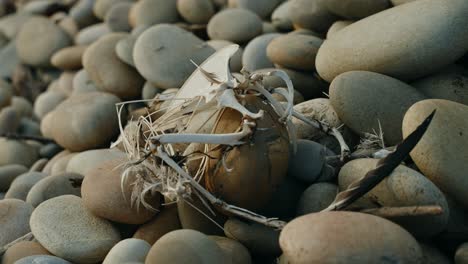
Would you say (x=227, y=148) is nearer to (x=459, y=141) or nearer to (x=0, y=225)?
(x=459, y=141)

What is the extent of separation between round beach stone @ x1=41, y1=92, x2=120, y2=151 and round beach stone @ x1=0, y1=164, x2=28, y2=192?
27 centimetres

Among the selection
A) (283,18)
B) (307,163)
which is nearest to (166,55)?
(283,18)

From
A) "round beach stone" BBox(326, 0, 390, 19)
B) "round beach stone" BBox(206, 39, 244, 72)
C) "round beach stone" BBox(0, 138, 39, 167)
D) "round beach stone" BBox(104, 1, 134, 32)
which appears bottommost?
"round beach stone" BBox(0, 138, 39, 167)

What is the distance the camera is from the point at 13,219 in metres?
2.85

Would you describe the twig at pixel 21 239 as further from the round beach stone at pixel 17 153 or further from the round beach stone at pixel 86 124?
the round beach stone at pixel 17 153

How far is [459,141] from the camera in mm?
2391

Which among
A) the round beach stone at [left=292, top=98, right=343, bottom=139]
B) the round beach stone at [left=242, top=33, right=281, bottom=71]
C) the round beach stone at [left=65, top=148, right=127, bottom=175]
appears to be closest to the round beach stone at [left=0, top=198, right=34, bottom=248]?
the round beach stone at [left=65, top=148, right=127, bottom=175]

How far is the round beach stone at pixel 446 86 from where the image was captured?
112 inches

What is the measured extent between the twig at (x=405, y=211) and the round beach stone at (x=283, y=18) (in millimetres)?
2268

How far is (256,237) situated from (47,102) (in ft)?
9.97

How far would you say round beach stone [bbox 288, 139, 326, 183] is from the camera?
8.40 feet

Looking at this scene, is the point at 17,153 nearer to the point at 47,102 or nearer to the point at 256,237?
the point at 47,102

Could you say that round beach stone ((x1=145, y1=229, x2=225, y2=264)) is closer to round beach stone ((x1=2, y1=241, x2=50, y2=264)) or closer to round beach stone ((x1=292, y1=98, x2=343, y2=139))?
round beach stone ((x1=2, y1=241, x2=50, y2=264))

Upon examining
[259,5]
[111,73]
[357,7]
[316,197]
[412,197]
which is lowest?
[111,73]
